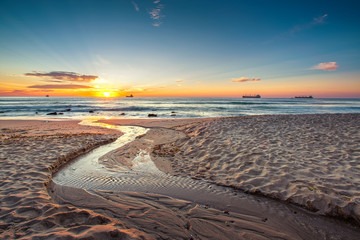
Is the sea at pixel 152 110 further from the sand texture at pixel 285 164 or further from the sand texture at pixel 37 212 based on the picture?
the sand texture at pixel 37 212

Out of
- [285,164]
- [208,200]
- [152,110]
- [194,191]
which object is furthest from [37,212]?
[152,110]

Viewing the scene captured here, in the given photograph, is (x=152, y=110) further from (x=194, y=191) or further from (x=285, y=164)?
(x=194, y=191)

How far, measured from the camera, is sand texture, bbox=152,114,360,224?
410 cm

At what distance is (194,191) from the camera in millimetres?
4836

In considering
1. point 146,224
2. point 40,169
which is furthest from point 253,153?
point 40,169

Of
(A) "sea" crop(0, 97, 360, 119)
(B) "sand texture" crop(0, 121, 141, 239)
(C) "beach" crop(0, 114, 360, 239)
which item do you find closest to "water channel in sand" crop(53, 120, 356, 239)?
(C) "beach" crop(0, 114, 360, 239)

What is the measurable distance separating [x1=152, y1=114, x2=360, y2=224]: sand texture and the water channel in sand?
0.32 meters

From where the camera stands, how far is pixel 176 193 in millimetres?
4750

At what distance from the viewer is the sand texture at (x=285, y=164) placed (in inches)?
161

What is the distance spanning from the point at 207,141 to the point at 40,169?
739 cm

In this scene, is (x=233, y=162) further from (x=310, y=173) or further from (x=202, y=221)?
(x=202, y=221)

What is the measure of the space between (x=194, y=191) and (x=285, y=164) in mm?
3498

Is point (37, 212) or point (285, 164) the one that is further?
point (285, 164)

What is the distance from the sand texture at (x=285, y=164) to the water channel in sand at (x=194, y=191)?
1.04 ft
